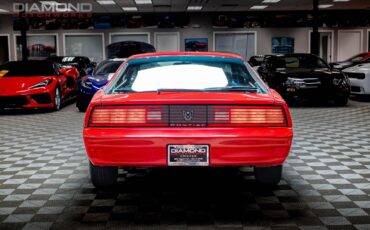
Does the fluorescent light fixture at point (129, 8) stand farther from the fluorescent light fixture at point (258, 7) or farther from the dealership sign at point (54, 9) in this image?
the fluorescent light fixture at point (258, 7)

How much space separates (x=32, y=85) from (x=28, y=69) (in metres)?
1.12

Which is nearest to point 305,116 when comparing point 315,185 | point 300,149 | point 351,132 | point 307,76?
point 307,76

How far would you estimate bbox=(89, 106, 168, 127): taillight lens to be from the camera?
3.86 meters

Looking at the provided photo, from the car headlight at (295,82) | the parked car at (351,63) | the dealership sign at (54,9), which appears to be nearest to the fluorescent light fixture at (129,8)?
the dealership sign at (54,9)

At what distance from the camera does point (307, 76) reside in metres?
11.8

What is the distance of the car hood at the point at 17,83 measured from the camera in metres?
11.0

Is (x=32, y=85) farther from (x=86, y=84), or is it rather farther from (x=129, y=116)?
(x=129, y=116)

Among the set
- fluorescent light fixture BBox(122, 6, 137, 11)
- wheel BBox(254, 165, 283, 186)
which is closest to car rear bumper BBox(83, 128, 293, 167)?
wheel BBox(254, 165, 283, 186)

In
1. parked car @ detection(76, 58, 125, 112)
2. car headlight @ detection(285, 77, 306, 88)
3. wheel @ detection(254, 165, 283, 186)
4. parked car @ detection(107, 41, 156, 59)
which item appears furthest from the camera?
parked car @ detection(107, 41, 156, 59)

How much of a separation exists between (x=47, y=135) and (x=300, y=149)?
12.8 ft

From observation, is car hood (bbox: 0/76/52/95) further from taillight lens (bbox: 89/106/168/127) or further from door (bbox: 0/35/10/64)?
door (bbox: 0/35/10/64)

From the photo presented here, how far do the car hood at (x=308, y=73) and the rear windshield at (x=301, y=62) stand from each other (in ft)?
1.78

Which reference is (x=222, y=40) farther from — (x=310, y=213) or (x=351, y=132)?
(x=310, y=213)

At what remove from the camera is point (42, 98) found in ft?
37.1
